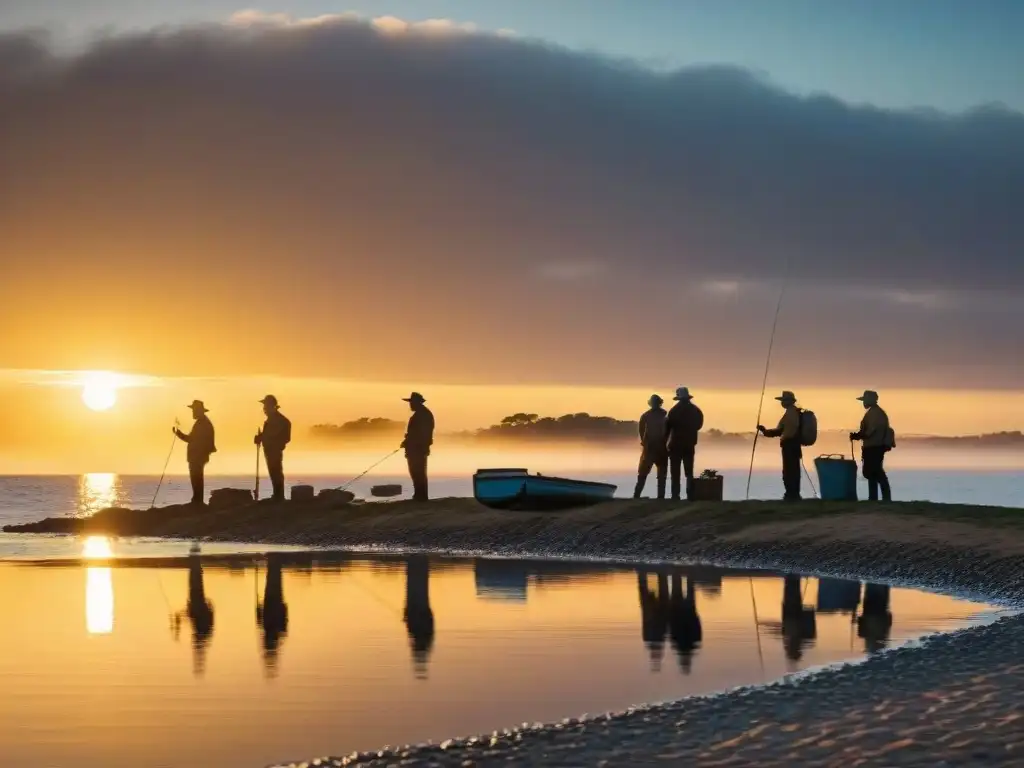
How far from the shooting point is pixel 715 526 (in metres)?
29.2

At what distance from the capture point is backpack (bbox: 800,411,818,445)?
102 feet

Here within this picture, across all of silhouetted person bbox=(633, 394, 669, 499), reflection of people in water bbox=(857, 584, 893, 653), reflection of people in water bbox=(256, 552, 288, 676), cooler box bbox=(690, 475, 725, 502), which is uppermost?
silhouetted person bbox=(633, 394, 669, 499)

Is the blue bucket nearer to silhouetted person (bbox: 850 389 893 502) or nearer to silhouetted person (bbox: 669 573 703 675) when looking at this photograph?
silhouetted person (bbox: 850 389 893 502)

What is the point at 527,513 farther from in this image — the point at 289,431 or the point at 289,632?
the point at 289,632

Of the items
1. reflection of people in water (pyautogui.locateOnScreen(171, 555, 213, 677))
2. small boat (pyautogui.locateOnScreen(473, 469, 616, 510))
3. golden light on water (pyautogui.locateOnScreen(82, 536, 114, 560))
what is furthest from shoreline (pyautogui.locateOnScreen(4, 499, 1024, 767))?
reflection of people in water (pyautogui.locateOnScreen(171, 555, 213, 677))

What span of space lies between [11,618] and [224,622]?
2778 millimetres

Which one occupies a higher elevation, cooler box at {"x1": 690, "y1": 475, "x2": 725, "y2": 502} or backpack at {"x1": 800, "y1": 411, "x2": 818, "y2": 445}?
backpack at {"x1": 800, "y1": 411, "x2": 818, "y2": 445}

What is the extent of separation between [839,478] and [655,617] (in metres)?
13.2

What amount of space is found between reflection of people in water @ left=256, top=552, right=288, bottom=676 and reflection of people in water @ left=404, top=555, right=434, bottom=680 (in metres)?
1.45

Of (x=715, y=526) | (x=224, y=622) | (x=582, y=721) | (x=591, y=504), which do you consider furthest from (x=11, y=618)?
(x=591, y=504)

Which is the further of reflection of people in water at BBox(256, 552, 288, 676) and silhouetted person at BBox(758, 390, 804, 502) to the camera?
silhouetted person at BBox(758, 390, 804, 502)

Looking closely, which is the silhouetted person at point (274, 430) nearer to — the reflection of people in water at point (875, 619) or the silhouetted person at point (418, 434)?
the silhouetted person at point (418, 434)

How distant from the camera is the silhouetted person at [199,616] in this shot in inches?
597

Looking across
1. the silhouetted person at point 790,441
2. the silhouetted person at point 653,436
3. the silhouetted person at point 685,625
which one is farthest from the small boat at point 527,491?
the silhouetted person at point 685,625
